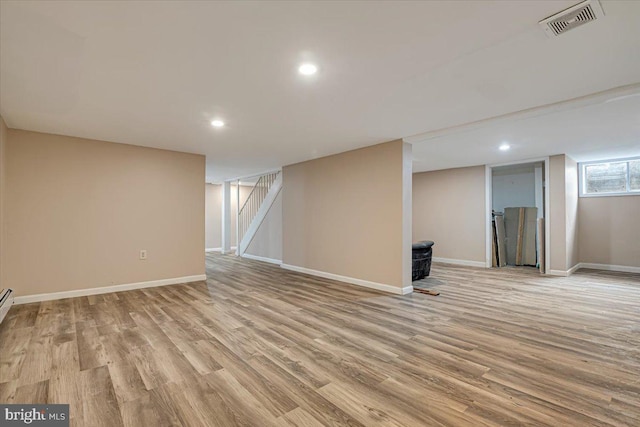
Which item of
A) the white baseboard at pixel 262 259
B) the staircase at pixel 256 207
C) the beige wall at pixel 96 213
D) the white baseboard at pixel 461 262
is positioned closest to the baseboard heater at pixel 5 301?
the beige wall at pixel 96 213

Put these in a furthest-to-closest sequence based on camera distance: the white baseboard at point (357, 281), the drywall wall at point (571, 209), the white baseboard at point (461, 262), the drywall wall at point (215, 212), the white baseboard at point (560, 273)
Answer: the drywall wall at point (215, 212) < the white baseboard at point (461, 262) < the drywall wall at point (571, 209) < the white baseboard at point (560, 273) < the white baseboard at point (357, 281)

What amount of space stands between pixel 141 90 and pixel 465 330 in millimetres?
3930

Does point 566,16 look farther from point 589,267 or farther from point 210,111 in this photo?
point 589,267

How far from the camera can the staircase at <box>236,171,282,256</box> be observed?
24.4 feet

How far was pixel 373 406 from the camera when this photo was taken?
1725 mm

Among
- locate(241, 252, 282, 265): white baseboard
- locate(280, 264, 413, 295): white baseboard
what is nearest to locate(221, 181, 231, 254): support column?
locate(241, 252, 282, 265): white baseboard

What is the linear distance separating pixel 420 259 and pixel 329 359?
3.40m

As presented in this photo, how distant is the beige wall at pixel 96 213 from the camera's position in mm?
3871

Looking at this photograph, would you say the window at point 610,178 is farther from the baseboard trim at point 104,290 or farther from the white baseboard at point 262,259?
the baseboard trim at point 104,290

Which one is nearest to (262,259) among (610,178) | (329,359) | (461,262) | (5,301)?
(5,301)

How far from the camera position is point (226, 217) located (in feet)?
30.9

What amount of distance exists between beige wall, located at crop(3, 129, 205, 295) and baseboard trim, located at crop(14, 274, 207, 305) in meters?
0.06

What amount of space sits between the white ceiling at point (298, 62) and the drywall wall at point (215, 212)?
5.74 meters

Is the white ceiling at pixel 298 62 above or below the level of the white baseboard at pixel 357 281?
above
